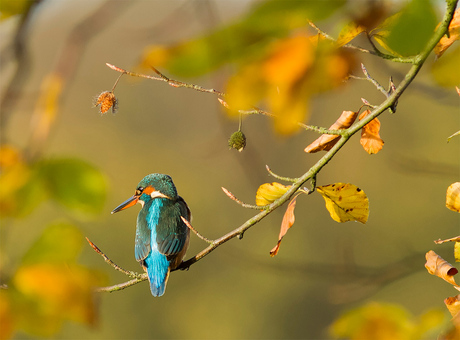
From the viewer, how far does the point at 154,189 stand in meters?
1.71

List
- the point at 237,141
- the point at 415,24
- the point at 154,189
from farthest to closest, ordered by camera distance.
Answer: the point at 154,189 < the point at 237,141 < the point at 415,24

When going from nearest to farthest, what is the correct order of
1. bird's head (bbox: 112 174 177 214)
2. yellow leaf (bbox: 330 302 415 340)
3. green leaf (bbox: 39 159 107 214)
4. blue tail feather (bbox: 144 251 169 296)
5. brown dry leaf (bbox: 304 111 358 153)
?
1. green leaf (bbox: 39 159 107 214)
2. yellow leaf (bbox: 330 302 415 340)
3. brown dry leaf (bbox: 304 111 358 153)
4. blue tail feather (bbox: 144 251 169 296)
5. bird's head (bbox: 112 174 177 214)

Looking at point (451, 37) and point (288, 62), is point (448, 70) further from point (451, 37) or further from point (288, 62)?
point (288, 62)

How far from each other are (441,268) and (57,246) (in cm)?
50

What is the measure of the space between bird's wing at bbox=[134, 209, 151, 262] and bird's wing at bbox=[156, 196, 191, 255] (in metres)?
0.04

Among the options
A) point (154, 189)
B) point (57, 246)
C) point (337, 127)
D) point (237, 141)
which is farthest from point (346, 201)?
point (154, 189)

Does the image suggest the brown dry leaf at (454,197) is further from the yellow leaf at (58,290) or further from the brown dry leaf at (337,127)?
the yellow leaf at (58,290)

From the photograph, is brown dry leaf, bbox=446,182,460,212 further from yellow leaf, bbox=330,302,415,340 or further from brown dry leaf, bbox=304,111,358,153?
yellow leaf, bbox=330,302,415,340

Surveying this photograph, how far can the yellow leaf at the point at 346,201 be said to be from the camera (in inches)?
30.7

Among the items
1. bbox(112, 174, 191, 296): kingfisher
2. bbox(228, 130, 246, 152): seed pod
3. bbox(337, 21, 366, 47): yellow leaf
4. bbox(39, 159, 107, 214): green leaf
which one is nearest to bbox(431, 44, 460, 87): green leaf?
bbox(337, 21, 366, 47): yellow leaf

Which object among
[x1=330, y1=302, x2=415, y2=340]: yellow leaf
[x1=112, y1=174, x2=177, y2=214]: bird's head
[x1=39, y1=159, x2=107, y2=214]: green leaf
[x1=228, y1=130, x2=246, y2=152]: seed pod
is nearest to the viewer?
[x1=39, y1=159, x2=107, y2=214]: green leaf

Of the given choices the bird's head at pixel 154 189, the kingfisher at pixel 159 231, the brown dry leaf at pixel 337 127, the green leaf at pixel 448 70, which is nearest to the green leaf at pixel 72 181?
the green leaf at pixel 448 70

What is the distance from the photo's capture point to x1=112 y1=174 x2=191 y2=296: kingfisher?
1.57 meters

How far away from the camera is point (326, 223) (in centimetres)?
1692
